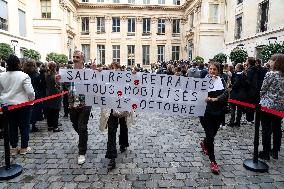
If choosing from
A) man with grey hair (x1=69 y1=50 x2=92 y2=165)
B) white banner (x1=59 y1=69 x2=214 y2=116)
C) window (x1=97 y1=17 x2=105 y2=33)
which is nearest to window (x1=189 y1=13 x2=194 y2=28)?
window (x1=97 y1=17 x2=105 y2=33)

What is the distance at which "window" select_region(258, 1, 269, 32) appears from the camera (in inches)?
901

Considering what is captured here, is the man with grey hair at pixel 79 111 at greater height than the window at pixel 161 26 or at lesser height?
lesser

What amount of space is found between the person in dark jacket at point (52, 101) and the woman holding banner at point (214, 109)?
14.9 ft

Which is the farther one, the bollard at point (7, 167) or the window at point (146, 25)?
the window at point (146, 25)

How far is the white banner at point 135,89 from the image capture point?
5.37 metres

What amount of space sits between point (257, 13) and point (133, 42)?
26.2 m

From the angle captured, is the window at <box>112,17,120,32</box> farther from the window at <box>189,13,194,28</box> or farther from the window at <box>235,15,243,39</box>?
the window at <box>235,15,243,39</box>

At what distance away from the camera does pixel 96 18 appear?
46.3m

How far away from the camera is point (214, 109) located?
16.3 feet

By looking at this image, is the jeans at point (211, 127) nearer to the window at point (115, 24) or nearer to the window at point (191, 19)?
the window at point (191, 19)

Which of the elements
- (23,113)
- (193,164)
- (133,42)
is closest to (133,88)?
(193,164)

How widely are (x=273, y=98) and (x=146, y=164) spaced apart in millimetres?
2909

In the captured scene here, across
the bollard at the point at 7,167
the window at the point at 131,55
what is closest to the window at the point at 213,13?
the window at the point at 131,55

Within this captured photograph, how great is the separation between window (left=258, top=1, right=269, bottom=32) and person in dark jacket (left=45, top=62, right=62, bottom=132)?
→ 20.5 metres
